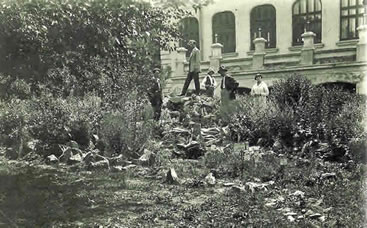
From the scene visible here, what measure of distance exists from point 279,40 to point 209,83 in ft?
2.52

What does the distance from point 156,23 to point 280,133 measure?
85.7 inches

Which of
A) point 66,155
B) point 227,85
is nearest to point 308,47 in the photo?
point 227,85

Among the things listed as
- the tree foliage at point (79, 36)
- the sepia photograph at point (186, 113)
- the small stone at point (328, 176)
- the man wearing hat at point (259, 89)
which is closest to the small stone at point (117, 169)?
the sepia photograph at point (186, 113)

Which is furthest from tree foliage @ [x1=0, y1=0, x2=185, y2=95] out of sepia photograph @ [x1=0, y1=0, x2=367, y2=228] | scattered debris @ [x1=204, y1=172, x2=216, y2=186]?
scattered debris @ [x1=204, y1=172, x2=216, y2=186]

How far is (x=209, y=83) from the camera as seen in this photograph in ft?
12.4

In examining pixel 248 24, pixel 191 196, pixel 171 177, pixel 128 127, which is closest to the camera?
pixel 191 196

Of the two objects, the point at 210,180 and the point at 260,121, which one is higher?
the point at 260,121

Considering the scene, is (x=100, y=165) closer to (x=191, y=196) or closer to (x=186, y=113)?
(x=186, y=113)

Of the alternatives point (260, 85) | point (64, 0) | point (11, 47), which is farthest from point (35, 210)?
point (260, 85)

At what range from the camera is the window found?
275cm

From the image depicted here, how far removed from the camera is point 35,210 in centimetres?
286

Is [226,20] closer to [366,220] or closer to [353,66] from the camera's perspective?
[353,66]

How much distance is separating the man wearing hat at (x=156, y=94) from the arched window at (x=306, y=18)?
1.14 metres

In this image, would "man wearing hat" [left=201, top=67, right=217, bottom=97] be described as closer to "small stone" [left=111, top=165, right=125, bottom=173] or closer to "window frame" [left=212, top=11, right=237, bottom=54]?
"window frame" [left=212, top=11, right=237, bottom=54]
